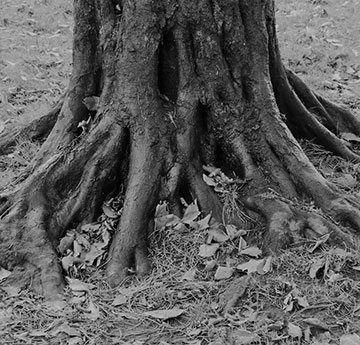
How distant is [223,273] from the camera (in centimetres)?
362

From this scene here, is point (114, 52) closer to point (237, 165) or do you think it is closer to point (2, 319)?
point (237, 165)

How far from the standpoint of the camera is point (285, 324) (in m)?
3.22

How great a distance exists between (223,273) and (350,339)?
2.71 ft

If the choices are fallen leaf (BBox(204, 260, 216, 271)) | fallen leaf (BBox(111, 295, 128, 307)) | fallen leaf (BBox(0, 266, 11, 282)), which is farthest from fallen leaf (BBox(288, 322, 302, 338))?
fallen leaf (BBox(0, 266, 11, 282))

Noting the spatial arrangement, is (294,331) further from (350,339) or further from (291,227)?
(291,227)

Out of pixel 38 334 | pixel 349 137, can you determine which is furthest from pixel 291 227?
pixel 349 137

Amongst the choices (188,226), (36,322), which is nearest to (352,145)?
(188,226)

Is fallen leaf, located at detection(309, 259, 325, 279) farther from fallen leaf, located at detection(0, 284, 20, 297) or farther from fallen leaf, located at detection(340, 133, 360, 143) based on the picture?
fallen leaf, located at detection(340, 133, 360, 143)

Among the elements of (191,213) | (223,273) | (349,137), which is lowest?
(349,137)

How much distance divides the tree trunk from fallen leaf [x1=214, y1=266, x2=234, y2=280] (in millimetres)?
354

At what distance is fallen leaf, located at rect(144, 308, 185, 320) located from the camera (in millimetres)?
3361

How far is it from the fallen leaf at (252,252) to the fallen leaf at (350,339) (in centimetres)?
77

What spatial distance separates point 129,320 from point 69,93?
6.33ft

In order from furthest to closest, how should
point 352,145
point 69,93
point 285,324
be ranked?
point 352,145, point 69,93, point 285,324
